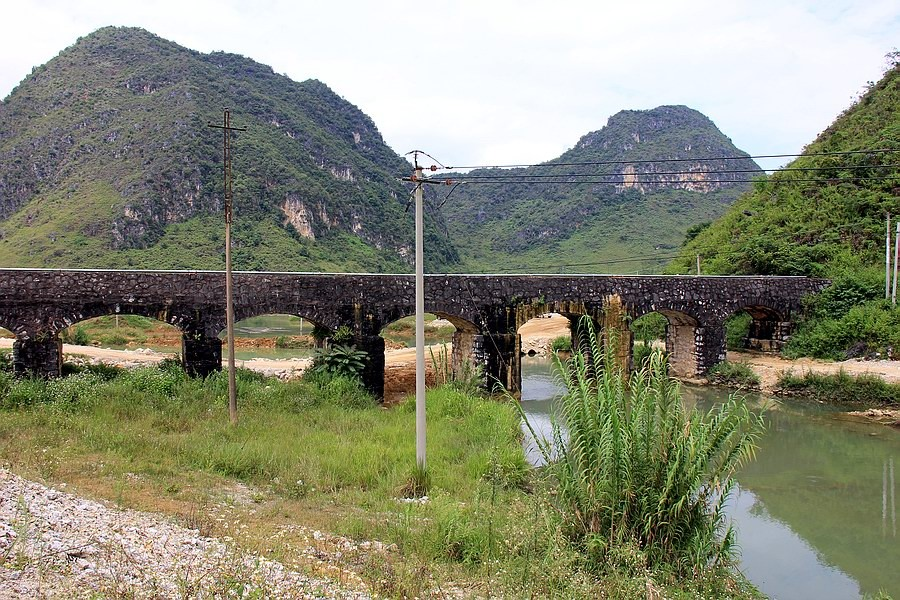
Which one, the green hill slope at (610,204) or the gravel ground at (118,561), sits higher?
the green hill slope at (610,204)

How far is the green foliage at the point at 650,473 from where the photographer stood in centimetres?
523

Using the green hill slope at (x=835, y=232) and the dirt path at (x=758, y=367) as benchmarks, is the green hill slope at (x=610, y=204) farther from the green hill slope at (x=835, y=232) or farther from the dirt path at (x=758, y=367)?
the dirt path at (x=758, y=367)

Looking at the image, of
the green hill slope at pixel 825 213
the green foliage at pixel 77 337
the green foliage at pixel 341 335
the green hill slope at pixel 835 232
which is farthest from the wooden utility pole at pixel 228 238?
the green foliage at pixel 77 337

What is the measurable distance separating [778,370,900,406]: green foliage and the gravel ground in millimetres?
15113

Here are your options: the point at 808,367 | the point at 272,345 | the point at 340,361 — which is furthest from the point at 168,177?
the point at 808,367

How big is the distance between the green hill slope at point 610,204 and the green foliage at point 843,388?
31271 millimetres

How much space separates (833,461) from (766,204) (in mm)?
17676

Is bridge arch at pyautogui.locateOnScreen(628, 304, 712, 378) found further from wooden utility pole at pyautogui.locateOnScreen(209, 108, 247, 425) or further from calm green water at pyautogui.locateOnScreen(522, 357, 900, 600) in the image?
wooden utility pole at pyautogui.locateOnScreen(209, 108, 247, 425)

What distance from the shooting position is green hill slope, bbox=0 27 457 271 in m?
37.8

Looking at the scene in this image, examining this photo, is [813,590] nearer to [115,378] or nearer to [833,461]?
[833,461]

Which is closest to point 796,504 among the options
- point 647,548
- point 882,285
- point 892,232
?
point 647,548

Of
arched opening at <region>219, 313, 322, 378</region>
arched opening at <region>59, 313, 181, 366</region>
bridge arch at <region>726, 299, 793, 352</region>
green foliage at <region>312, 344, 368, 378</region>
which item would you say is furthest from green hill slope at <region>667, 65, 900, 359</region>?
arched opening at <region>59, 313, 181, 366</region>

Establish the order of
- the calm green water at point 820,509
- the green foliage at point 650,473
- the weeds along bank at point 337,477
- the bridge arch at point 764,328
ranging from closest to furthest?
the weeds along bank at point 337,477 < the green foliage at point 650,473 < the calm green water at point 820,509 < the bridge arch at point 764,328

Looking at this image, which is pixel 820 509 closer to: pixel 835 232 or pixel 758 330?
pixel 758 330
